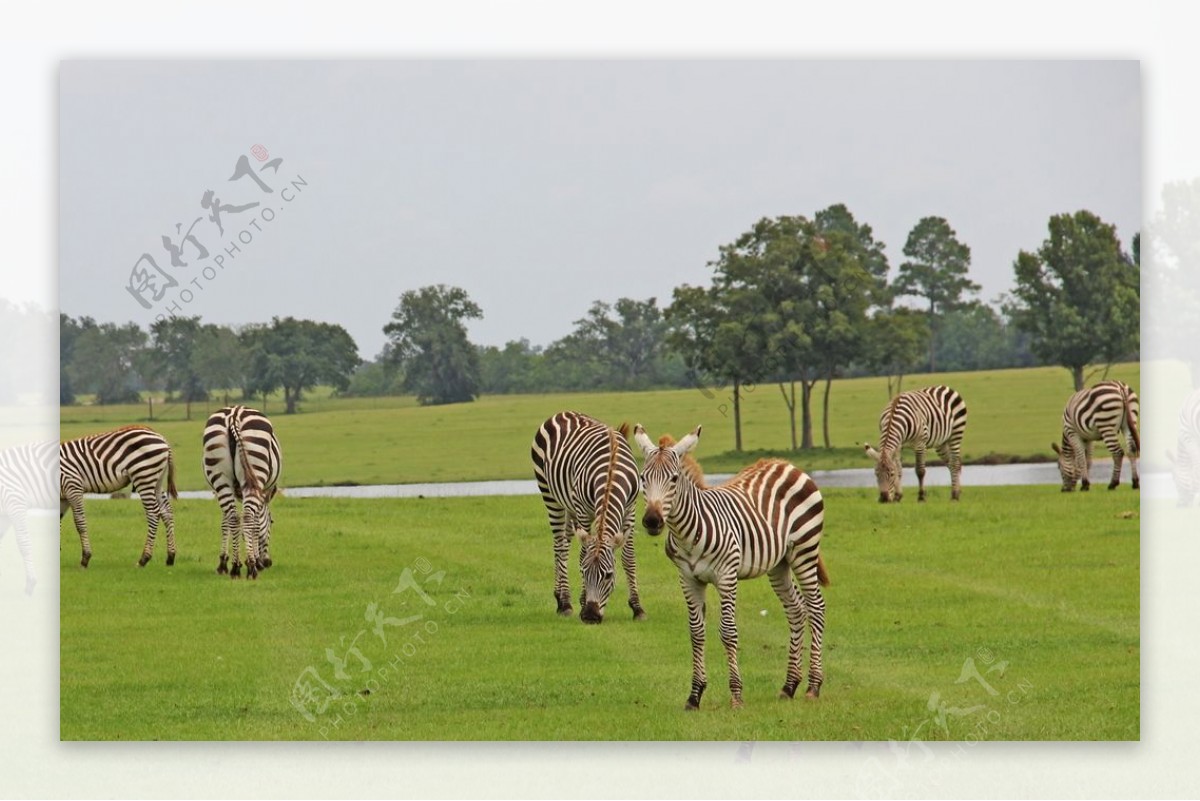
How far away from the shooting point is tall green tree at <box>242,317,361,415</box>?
1538cm

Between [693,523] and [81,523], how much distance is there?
27.2 ft

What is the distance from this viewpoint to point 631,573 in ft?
43.7

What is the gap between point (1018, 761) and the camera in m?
10.2

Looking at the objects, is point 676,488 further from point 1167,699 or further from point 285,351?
point 285,351

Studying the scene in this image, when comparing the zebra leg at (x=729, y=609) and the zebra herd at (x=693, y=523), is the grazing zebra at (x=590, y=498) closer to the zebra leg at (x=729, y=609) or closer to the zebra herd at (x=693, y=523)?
the zebra herd at (x=693, y=523)

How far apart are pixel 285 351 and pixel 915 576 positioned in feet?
22.8

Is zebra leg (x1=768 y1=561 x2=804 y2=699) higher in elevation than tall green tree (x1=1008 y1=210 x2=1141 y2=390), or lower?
lower

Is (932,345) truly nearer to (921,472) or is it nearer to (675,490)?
(921,472)

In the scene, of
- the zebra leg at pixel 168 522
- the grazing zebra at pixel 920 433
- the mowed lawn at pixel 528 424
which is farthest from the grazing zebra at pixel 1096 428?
the zebra leg at pixel 168 522

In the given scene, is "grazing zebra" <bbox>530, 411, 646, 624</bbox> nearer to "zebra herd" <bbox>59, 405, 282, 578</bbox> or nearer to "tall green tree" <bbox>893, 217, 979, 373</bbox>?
"zebra herd" <bbox>59, 405, 282, 578</bbox>

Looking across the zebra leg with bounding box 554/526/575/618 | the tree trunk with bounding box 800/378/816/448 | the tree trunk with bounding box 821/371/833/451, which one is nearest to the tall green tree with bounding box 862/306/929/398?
the tree trunk with bounding box 821/371/833/451

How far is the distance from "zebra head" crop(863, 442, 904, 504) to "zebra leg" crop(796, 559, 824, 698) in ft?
33.8

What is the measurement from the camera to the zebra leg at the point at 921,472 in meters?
20.8

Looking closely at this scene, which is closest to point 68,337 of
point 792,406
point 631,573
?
point 631,573
